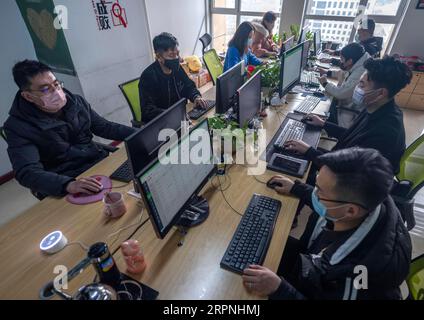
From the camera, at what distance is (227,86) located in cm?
189

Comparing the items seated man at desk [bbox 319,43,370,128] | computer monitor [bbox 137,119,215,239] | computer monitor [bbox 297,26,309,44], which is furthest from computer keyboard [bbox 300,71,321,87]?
computer monitor [bbox 137,119,215,239]

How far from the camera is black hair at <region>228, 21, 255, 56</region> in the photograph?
2.95 m

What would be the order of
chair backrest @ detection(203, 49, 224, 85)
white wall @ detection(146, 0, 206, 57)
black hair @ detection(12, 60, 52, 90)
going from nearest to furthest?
black hair @ detection(12, 60, 52, 90) < chair backrest @ detection(203, 49, 224, 85) < white wall @ detection(146, 0, 206, 57)

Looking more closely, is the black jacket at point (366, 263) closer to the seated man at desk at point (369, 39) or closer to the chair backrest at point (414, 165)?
the chair backrest at point (414, 165)

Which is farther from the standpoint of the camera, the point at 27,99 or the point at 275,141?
the point at 275,141

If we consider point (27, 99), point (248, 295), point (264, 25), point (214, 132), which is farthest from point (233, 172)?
point (264, 25)

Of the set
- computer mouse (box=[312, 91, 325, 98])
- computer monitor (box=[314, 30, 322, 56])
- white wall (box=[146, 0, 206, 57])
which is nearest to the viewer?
computer mouse (box=[312, 91, 325, 98])

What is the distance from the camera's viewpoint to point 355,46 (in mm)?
2379

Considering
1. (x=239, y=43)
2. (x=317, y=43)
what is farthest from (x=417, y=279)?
(x=317, y=43)

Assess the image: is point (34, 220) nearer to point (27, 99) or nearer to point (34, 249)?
point (34, 249)

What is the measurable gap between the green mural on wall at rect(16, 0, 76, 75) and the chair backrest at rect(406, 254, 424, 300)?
3143mm

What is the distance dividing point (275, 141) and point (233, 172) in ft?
1.61

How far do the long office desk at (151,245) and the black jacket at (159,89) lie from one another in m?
1.05

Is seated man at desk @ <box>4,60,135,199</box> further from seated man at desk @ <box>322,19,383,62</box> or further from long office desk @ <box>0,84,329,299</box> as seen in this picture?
seated man at desk @ <box>322,19,383,62</box>
